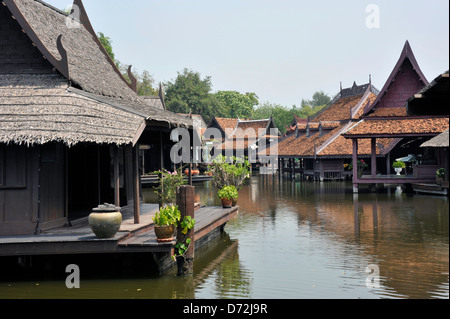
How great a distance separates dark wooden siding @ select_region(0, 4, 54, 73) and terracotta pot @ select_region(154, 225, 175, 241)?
5598 millimetres

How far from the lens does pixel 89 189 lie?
1628cm

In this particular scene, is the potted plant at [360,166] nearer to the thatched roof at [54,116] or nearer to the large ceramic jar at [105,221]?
the thatched roof at [54,116]

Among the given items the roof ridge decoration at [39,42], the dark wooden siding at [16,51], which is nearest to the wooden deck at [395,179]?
the roof ridge decoration at [39,42]

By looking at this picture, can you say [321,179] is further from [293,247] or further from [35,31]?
[35,31]

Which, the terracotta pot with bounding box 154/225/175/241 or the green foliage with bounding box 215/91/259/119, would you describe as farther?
the green foliage with bounding box 215/91/259/119

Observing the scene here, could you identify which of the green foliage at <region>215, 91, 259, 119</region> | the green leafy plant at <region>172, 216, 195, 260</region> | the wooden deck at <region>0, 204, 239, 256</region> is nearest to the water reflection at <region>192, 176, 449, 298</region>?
the green leafy plant at <region>172, 216, 195, 260</region>

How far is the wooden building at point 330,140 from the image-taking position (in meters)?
38.5

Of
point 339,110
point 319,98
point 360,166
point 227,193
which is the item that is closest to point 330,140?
point 360,166

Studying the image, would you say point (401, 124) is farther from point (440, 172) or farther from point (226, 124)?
point (226, 124)

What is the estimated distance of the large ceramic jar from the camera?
35.1 ft

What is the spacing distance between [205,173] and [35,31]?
31101 millimetres

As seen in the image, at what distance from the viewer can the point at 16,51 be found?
13617 mm

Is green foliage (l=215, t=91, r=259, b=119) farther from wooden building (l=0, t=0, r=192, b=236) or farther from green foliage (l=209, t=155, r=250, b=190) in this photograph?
wooden building (l=0, t=0, r=192, b=236)

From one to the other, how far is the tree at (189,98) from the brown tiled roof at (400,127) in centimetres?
5203
